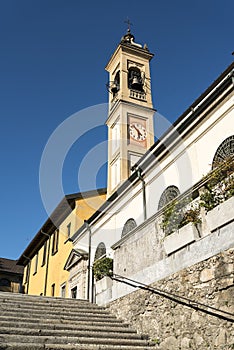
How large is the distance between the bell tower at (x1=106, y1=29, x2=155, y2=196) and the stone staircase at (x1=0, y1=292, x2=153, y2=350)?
32.8 feet

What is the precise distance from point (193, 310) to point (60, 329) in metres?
2.91

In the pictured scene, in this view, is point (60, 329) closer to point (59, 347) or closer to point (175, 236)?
point (59, 347)

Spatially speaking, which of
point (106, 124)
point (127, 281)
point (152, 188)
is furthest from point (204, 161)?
point (106, 124)

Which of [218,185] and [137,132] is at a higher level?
[137,132]

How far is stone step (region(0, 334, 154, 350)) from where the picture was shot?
19.9ft

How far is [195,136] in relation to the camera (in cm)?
1048

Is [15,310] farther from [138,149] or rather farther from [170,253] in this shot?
[138,149]

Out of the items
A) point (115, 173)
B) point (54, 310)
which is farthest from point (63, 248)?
point (54, 310)

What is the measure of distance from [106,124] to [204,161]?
1253 centimetres

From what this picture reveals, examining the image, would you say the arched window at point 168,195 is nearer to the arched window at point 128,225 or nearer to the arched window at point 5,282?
the arched window at point 128,225

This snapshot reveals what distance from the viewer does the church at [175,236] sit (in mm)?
5359

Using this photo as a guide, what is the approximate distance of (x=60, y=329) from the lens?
7156 millimetres

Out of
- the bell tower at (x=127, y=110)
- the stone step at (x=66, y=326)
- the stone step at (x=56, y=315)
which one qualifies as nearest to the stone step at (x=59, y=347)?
the stone step at (x=66, y=326)

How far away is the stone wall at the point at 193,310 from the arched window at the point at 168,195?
173 inches
